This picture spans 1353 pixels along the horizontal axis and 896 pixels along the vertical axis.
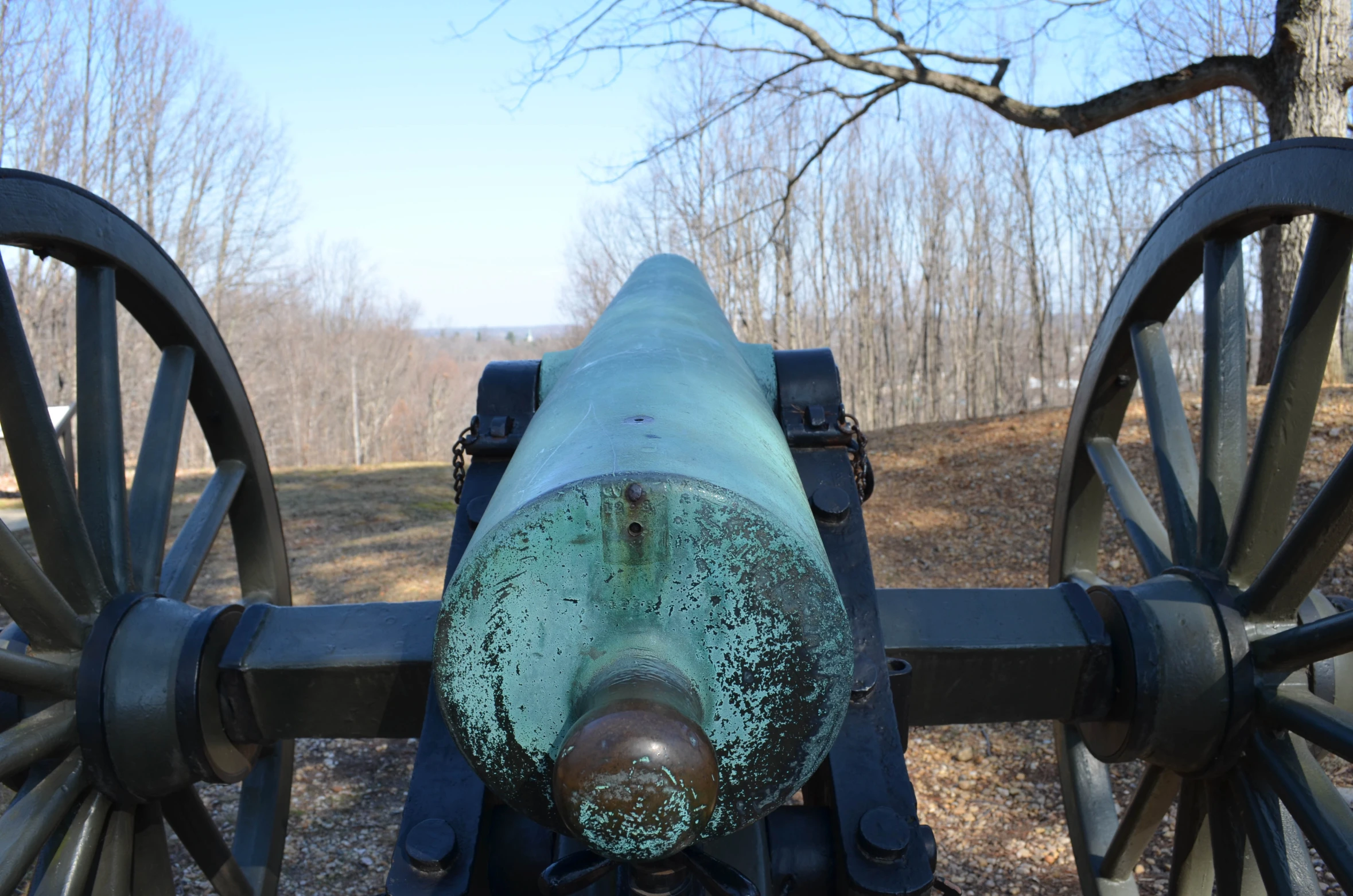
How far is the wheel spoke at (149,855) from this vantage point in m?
2.32

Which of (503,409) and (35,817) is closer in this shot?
(35,817)

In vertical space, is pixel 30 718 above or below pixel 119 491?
below

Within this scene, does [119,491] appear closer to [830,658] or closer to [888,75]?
[830,658]

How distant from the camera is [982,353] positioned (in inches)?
1035

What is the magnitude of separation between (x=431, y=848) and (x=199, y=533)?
1320 mm

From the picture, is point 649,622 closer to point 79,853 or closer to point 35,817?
point 35,817

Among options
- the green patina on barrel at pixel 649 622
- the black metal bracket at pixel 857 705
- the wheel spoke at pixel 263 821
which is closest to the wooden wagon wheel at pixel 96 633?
the wheel spoke at pixel 263 821

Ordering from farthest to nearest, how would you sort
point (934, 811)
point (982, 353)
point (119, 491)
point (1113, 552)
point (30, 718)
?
point (982, 353)
point (1113, 552)
point (934, 811)
point (119, 491)
point (30, 718)

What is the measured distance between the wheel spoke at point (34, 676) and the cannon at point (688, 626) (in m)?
0.01

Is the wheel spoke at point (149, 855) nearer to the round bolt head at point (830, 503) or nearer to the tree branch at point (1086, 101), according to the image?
the round bolt head at point (830, 503)

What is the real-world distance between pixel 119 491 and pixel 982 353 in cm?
2586

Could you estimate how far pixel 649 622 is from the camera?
1217 millimetres

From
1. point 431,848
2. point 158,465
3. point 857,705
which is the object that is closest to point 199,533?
point 158,465

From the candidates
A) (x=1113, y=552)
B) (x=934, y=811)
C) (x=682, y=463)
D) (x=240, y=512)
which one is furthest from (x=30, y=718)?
(x=1113, y=552)
